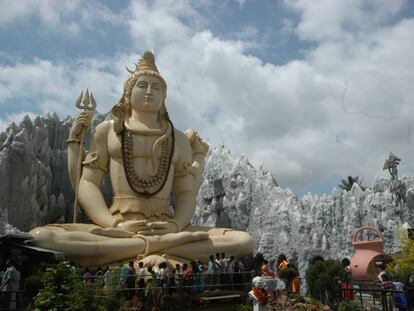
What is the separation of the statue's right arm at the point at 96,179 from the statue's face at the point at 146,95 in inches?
37.5

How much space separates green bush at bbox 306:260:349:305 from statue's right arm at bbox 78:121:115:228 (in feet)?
17.5

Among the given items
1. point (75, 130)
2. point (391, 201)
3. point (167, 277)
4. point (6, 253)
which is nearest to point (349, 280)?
point (167, 277)

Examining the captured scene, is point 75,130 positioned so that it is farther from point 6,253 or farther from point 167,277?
point 167,277

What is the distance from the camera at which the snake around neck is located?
13.6 metres

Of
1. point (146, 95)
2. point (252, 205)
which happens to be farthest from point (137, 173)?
point (252, 205)

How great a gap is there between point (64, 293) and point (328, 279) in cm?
572

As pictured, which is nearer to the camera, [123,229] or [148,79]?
[123,229]

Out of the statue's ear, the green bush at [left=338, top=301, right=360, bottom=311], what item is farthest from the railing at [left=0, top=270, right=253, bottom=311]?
the statue's ear

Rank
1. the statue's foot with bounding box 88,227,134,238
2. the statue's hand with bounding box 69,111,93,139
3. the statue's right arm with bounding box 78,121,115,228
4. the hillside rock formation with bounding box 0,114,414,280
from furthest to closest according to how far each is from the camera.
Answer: the hillside rock formation with bounding box 0,114,414,280, the statue's hand with bounding box 69,111,93,139, the statue's right arm with bounding box 78,121,115,228, the statue's foot with bounding box 88,227,134,238

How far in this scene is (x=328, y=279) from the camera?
33.7 ft

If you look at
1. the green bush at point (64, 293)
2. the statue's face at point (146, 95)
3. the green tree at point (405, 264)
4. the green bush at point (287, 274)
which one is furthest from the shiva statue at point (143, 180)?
the green bush at point (64, 293)

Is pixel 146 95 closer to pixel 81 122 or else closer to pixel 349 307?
pixel 81 122

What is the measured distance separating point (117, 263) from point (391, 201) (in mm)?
12081

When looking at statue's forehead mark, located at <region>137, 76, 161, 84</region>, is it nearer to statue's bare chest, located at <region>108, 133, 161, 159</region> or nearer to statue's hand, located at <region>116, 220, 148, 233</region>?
statue's bare chest, located at <region>108, 133, 161, 159</region>
